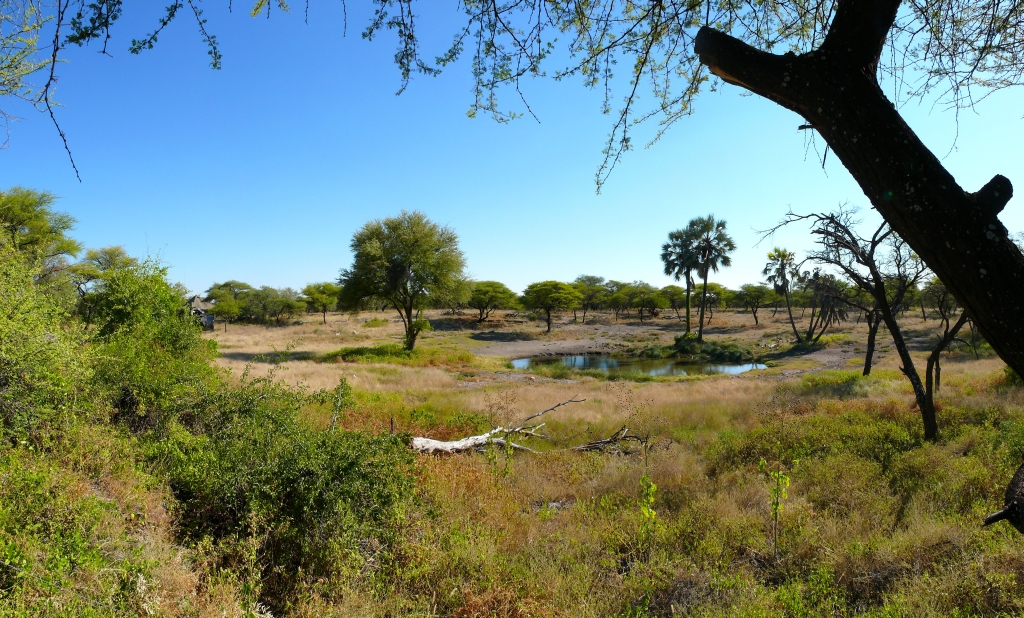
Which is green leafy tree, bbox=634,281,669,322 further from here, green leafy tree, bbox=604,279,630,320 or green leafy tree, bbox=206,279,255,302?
green leafy tree, bbox=206,279,255,302

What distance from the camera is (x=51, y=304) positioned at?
17.8ft

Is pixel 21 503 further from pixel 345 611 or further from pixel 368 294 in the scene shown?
pixel 368 294

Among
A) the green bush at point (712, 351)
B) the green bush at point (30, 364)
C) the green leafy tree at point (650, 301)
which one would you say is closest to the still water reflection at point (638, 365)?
the green bush at point (712, 351)

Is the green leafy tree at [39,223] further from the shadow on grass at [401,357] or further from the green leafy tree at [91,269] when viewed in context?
the shadow on grass at [401,357]

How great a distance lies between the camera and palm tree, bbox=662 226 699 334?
144 feet

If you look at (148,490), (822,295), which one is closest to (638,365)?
(822,295)

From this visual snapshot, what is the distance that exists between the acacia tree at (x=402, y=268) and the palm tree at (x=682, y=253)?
22.2 m

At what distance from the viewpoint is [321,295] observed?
7494cm

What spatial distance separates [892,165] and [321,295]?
80163 millimetres

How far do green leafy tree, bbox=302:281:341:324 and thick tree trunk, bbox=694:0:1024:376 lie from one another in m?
73.5

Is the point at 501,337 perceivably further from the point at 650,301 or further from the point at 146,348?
the point at 146,348

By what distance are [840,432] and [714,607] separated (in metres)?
7.16

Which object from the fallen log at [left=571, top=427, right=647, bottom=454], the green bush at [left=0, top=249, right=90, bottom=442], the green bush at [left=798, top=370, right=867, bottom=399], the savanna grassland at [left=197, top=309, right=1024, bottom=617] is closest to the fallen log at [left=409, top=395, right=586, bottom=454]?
the savanna grassland at [left=197, top=309, right=1024, bottom=617]

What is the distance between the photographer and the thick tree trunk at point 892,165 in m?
1.48
